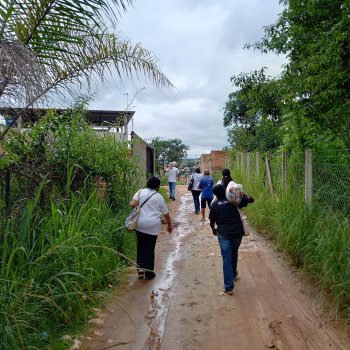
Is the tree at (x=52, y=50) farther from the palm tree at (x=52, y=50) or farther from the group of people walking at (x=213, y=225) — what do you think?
the group of people walking at (x=213, y=225)

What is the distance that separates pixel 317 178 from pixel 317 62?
2097mm

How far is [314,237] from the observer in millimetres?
6117

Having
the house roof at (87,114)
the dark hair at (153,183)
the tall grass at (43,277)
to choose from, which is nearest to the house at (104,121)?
the house roof at (87,114)

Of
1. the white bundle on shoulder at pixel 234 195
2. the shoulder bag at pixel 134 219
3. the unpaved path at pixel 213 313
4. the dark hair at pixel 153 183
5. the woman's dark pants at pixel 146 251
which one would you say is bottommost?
the unpaved path at pixel 213 313

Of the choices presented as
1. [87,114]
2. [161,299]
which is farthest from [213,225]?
[87,114]

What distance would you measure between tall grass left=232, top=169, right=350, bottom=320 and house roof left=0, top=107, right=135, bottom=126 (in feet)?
12.5

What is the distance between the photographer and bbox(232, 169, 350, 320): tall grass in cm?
481

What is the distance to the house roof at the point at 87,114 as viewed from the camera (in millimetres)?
3809

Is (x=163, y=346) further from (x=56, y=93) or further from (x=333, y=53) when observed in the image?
(x=333, y=53)

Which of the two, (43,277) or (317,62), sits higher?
(317,62)

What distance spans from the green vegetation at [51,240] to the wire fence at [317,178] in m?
3.47

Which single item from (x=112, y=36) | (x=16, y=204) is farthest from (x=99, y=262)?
(x=112, y=36)

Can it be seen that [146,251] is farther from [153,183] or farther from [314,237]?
[314,237]

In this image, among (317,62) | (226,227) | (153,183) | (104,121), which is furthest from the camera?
(104,121)
